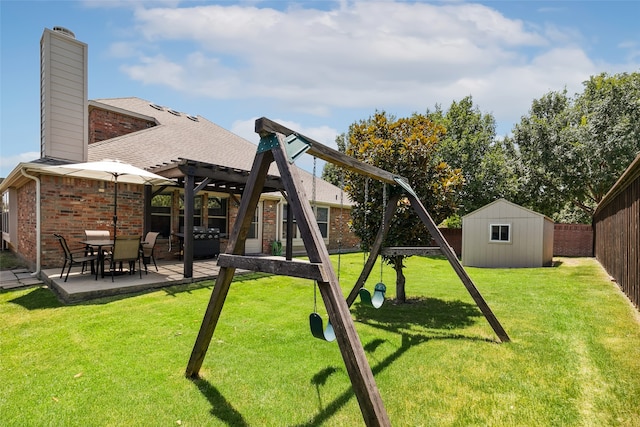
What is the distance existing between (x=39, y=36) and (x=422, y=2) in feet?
33.4

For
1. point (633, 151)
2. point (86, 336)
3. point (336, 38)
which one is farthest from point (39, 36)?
point (633, 151)

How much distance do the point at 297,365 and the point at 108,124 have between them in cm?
1254

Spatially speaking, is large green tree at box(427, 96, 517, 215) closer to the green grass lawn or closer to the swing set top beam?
the green grass lawn

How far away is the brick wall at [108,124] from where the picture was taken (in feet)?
39.1

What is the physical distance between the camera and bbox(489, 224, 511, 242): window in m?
13.3

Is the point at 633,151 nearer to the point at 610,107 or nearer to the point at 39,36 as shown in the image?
the point at 610,107

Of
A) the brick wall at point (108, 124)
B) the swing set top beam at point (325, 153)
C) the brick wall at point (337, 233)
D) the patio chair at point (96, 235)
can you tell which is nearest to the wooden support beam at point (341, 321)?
the swing set top beam at point (325, 153)

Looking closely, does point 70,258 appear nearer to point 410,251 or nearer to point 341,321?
point 410,251

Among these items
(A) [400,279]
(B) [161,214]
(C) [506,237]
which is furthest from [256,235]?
(C) [506,237]

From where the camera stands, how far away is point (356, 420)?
2.67 metres

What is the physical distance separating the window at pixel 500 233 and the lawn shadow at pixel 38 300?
14.0 metres

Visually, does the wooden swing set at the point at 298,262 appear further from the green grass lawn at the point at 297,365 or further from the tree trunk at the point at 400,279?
the tree trunk at the point at 400,279

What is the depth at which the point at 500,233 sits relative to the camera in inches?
531

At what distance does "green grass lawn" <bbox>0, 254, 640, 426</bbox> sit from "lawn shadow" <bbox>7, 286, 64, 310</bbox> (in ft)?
0.12
